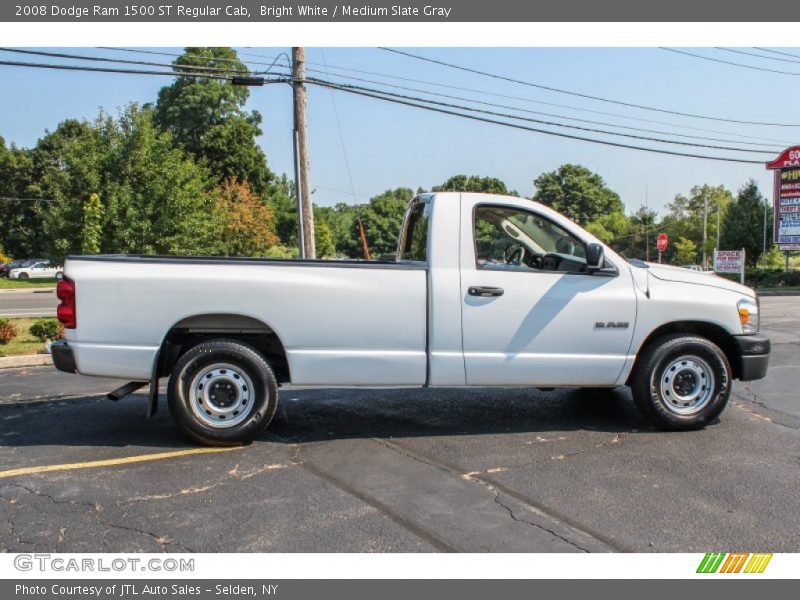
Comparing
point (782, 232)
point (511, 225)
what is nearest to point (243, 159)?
point (782, 232)

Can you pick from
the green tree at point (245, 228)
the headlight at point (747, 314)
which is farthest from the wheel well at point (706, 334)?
the green tree at point (245, 228)

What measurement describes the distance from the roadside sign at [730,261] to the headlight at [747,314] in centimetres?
2555

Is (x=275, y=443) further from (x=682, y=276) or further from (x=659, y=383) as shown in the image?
(x=682, y=276)

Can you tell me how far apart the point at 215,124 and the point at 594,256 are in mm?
54326

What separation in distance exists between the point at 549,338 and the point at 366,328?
1.52 metres

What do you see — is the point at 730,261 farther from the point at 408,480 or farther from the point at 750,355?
the point at 408,480

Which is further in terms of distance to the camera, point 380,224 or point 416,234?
point 380,224

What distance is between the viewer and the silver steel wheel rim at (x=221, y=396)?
204 inches

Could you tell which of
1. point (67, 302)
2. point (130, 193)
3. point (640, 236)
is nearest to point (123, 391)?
point (67, 302)

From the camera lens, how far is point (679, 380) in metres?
5.70

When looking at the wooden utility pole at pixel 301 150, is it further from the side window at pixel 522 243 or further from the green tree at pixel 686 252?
the green tree at pixel 686 252

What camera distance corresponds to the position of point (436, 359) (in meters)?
5.32

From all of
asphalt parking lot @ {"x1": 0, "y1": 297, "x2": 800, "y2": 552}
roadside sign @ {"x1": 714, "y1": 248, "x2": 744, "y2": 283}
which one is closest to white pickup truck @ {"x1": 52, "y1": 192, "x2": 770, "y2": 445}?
asphalt parking lot @ {"x1": 0, "y1": 297, "x2": 800, "y2": 552}

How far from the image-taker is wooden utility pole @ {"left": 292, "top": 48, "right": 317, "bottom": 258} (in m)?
15.8
